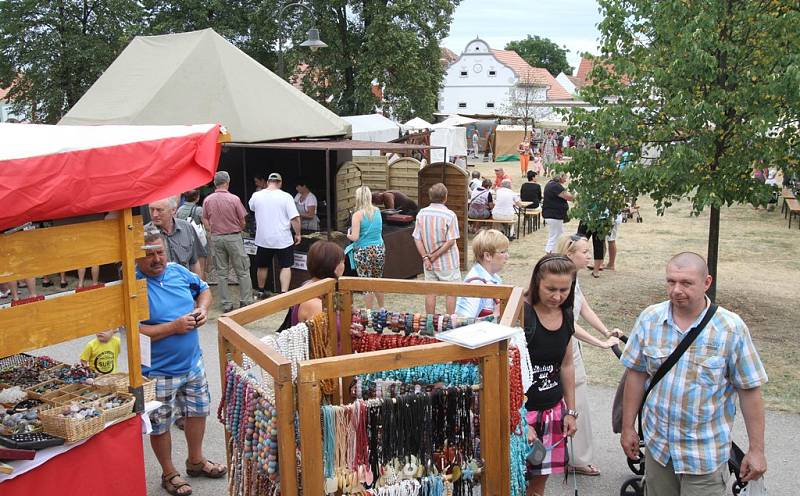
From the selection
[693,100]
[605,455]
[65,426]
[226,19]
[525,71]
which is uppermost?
[525,71]

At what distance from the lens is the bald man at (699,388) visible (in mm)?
3279

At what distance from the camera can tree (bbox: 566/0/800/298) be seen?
7.77 m

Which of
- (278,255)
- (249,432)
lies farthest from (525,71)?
(249,432)

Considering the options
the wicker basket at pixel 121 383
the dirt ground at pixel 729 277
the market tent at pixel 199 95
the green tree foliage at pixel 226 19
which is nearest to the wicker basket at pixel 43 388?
the wicker basket at pixel 121 383

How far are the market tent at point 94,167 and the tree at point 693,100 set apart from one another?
241 inches

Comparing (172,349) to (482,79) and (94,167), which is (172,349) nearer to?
(94,167)

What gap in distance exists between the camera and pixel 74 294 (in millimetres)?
3363

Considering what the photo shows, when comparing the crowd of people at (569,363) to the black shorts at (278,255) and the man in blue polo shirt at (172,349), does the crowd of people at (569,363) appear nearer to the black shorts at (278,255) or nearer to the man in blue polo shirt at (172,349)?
the man in blue polo shirt at (172,349)

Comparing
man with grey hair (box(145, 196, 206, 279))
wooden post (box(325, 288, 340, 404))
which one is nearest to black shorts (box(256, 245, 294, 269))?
man with grey hair (box(145, 196, 206, 279))

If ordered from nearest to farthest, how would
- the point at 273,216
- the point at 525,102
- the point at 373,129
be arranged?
1. the point at 273,216
2. the point at 373,129
3. the point at 525,102

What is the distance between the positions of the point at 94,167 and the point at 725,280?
35.5ft

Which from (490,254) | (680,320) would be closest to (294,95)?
(490,254)

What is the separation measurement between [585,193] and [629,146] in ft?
2.62

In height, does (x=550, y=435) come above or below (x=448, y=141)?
below
